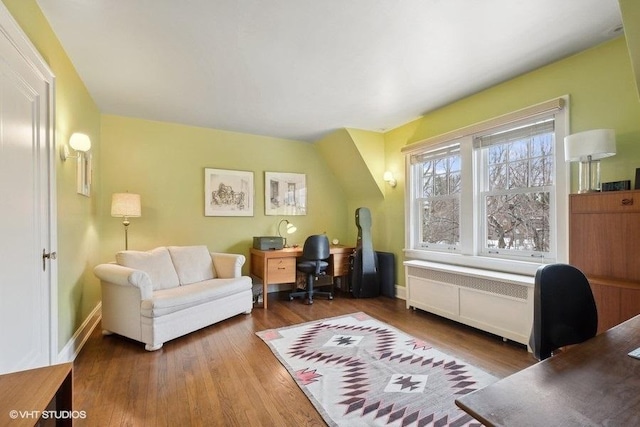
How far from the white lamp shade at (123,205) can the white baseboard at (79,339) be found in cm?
109

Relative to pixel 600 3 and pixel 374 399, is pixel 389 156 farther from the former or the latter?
pixel 374 399

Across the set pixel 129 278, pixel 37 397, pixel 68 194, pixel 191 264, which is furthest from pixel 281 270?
pixel 37 397

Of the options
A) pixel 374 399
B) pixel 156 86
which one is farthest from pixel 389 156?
pixel 374 399

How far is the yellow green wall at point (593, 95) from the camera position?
7.03 ft

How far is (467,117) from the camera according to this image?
3.28 metres

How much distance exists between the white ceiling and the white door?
1.73ft

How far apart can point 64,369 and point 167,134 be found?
351cm

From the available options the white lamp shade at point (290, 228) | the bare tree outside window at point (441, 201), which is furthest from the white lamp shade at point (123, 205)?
the bare tree outside window at point (441, 201)

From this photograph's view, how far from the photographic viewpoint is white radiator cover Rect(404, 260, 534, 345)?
2592 millimetres

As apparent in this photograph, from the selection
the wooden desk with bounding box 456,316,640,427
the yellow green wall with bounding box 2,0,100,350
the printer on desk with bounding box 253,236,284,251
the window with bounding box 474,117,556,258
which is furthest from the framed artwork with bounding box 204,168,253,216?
the wooden desk with bounding box 456,316,640,427

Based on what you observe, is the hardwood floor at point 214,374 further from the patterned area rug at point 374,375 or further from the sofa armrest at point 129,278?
the sofa armrest at point 129,278

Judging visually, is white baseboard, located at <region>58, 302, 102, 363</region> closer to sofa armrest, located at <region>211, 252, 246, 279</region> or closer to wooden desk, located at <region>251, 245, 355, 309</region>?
sofa armrest, located at <region>211, 252, 246, 279</region>

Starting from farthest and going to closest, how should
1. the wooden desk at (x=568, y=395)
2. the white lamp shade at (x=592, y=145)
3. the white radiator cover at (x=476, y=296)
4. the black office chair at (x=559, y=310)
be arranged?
the white radiator cover at (x=476, y=296), the white lamp shade at (x=592, y=145), the black office chair at (x=559, y=310), the wooden desk at (x=568, y=395)

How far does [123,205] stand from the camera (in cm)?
331
